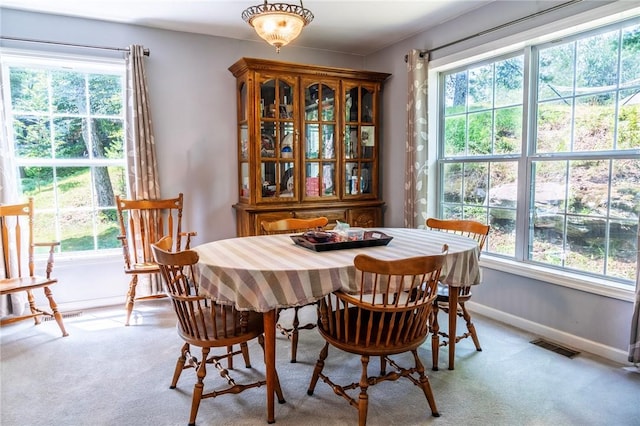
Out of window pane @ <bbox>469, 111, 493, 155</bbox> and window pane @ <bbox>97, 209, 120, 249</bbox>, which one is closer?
window pane @ <bbox>469, 111, 493, 155</bbox>

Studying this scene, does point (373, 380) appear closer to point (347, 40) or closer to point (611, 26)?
point (611, 26)

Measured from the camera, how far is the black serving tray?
223 centimetres

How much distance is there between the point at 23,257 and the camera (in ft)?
10.9

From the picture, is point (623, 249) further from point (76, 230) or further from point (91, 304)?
point (76, 230)

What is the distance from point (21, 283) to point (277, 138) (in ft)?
7.46

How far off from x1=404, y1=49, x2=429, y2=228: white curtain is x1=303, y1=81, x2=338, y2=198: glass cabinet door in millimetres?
737

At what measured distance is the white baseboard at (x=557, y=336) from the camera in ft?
8.33

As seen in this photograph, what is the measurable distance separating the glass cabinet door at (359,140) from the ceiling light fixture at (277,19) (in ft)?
6.30

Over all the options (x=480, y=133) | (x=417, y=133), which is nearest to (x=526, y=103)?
(x=480, y=133)

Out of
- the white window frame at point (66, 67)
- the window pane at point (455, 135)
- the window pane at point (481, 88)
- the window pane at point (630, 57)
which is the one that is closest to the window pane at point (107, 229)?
the white window frame at point (66, 67)

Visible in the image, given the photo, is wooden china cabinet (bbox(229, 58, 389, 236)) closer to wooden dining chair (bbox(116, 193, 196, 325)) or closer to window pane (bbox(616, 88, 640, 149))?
wooden dining chair (bbox(116, 193, 196, 325))

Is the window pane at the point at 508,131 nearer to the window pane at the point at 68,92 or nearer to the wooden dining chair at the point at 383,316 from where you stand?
the wooden dining chair at the point at 383,316

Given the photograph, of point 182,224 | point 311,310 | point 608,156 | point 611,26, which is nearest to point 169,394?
point 311,310

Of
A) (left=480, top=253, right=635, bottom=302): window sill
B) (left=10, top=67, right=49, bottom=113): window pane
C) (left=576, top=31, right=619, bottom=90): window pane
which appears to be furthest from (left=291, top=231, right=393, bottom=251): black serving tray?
(left=10, top=67, right=49, bottom=113): window pane
